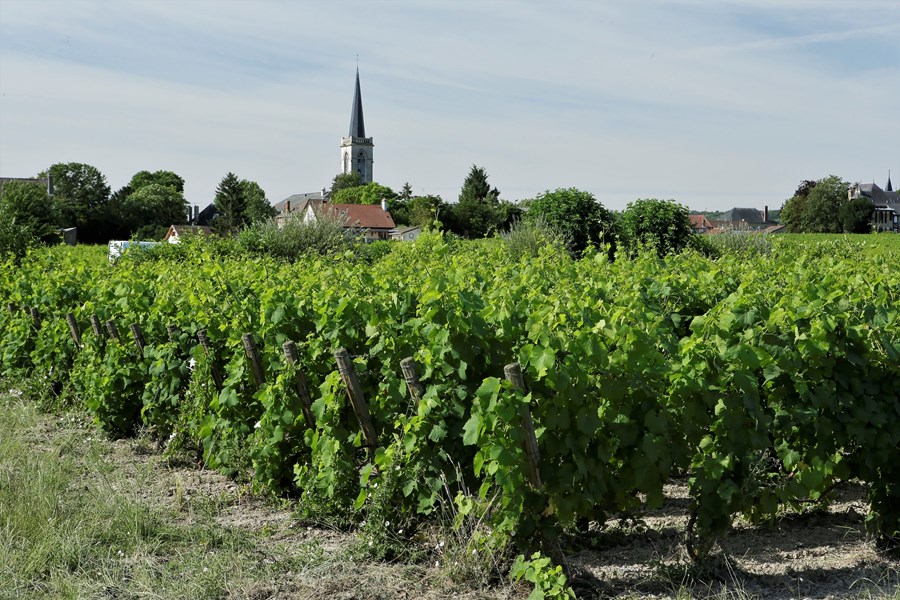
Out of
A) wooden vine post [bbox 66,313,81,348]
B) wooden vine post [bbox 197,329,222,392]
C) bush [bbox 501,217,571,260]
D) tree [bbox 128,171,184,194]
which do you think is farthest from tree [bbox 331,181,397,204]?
wooden vine post [bbox 197,329,222,392]

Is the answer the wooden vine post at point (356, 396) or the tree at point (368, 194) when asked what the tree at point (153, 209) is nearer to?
the tree at point (368, 194)

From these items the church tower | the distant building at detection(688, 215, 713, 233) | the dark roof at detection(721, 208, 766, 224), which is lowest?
the distant building at detection(688, 215, 713, 233)

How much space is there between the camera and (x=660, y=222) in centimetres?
2275

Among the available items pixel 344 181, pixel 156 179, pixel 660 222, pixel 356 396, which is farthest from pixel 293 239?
pixel 344 181

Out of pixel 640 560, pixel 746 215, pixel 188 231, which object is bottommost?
pixel 640 560

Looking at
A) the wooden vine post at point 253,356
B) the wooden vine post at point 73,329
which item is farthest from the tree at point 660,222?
the wooden vine post at point 253,356

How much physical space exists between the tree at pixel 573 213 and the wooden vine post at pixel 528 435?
18.5 meters

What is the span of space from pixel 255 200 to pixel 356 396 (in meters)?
86.0

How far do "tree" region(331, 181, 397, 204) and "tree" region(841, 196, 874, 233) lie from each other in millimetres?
49748

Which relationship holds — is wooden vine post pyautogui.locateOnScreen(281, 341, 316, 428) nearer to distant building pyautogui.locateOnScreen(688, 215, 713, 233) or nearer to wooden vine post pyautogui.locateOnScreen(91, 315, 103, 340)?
wooden vine post pyautogui.locateOnScreen(91, 315, 103, 340)

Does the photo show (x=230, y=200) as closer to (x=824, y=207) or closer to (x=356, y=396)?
(x=824, y=207)

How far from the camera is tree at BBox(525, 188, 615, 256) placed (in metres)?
22.4

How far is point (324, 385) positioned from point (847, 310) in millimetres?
2831

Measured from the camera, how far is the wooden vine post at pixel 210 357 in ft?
20.9
